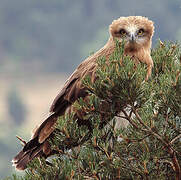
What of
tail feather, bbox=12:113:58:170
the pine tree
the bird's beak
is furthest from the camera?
the bird's beak

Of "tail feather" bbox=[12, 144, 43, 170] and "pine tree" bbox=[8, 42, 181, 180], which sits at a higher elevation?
"tail feather" bbox=[12, 144, 43, 170]

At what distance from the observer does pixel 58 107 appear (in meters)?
4.29

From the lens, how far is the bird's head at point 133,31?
4403 mm

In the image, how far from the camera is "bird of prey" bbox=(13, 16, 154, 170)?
4035mm

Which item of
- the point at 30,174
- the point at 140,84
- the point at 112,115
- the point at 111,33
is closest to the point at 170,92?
the point at 140,84

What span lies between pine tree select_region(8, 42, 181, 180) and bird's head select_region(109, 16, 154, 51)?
1.31m

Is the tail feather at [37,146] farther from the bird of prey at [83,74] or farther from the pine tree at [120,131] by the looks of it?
the pine tree at [120,131]

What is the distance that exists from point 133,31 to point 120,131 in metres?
1.65

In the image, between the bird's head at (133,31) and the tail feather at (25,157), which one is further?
the bird's head at (133,31)

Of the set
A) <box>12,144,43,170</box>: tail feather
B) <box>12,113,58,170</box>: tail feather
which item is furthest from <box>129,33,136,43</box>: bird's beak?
<box>12,144,43,170</box>: tail feather

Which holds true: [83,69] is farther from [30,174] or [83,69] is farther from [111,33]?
[30,174]

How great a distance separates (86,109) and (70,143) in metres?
0.30

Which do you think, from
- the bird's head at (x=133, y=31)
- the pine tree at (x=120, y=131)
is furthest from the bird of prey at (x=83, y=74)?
the pine tree at (x=120, y=131)

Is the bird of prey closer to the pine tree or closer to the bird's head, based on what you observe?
the bird's head
